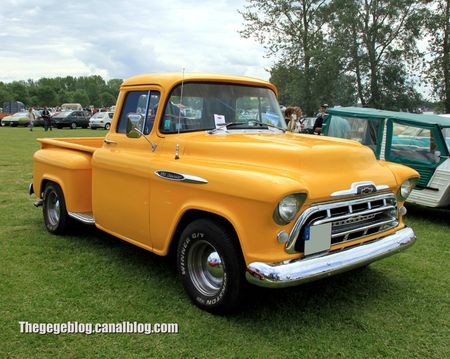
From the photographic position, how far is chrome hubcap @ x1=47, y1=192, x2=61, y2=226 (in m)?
5.61

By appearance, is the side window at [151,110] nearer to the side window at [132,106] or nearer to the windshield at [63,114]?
the side window at [132,106]

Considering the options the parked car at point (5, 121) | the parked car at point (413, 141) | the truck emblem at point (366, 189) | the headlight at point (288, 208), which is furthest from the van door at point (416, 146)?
the parked car at point (5, 121)

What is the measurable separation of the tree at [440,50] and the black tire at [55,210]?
25868 mm

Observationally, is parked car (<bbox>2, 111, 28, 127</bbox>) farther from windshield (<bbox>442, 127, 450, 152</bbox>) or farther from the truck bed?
windshield (<bbox>442, 127, 450, 152</bbox>)

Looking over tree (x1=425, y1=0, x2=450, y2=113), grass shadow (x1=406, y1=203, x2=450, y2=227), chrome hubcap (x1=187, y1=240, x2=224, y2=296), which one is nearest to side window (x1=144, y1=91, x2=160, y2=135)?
chrome hubcap (x1=187, y1=240, x2=224, y2=296)

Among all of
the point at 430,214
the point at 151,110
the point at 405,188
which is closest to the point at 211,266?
the point at 151,110

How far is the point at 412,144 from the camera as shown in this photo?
284 inches

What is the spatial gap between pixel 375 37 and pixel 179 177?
27.4 metres

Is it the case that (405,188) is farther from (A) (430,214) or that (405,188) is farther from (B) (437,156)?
(A) (430,214)

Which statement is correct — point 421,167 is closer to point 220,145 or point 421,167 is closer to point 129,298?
point 220,145

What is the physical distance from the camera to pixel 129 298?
12.6ft

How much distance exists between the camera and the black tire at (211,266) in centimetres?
327

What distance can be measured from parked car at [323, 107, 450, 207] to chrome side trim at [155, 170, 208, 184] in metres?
4.63

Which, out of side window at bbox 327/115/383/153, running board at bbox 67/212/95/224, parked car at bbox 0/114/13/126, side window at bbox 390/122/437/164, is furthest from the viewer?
parked car at bbox 0/114/13/126
